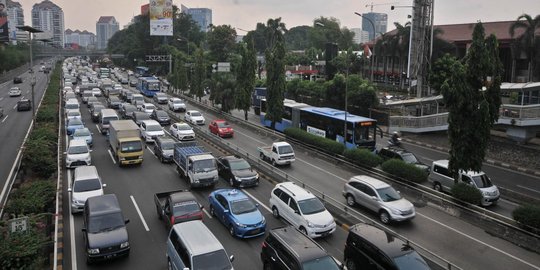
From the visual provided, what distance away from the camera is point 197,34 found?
456ft

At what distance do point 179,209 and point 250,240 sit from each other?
3.24 meters

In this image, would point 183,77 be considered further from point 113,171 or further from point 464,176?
point 464,176

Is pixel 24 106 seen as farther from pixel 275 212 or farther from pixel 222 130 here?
pixel 275 212

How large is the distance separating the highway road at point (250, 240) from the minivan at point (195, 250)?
1.74 m

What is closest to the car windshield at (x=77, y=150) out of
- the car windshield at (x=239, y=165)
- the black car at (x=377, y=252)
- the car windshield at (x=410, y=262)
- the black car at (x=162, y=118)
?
the car windshield at (x=239, y=165)

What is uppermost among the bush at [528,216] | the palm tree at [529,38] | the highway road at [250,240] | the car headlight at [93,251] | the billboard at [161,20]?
the billboard at [161,20]

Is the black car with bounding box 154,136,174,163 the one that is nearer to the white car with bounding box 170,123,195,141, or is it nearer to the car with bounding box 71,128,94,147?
the white car with bounding box 170,123,195,141

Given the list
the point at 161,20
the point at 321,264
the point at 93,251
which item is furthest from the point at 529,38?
the point at 161,20

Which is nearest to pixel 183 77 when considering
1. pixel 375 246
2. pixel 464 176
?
pixel 464 176

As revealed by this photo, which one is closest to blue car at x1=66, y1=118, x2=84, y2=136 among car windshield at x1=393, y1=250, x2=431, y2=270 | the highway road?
the highway road

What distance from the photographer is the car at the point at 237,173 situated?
24.3 m

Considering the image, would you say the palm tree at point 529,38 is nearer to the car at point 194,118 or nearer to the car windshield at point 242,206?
the car at point 194,118

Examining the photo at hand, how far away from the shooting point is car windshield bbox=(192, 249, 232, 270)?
1262cm

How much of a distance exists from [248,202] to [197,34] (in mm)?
127867
